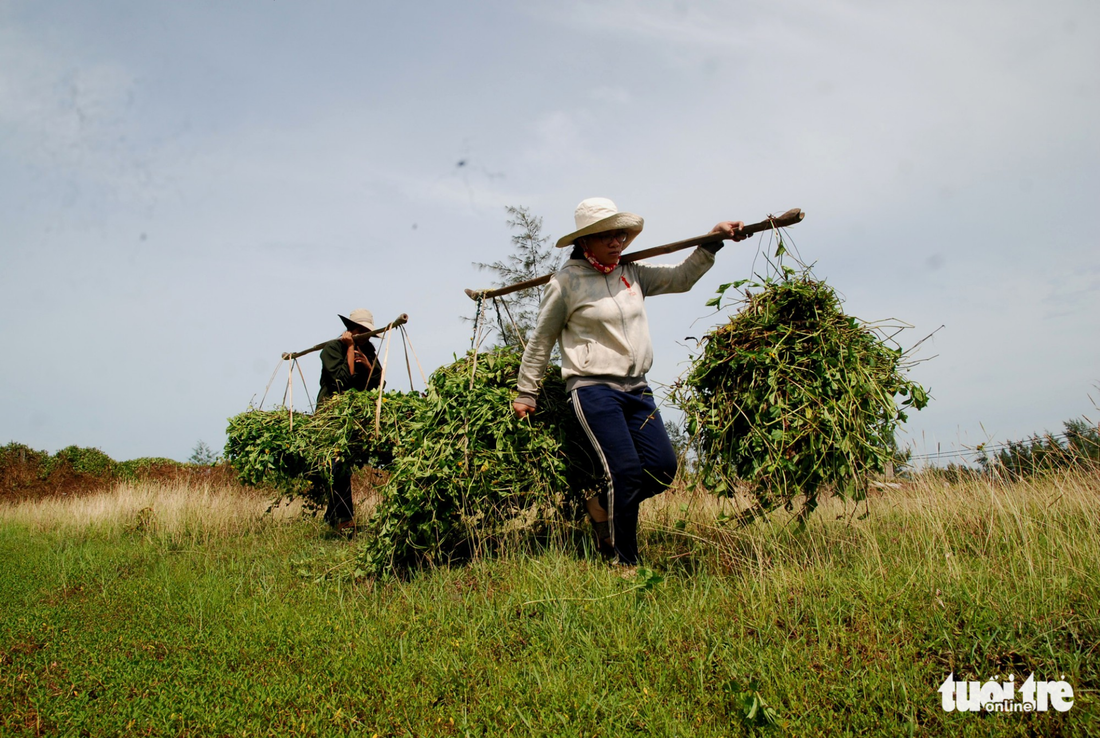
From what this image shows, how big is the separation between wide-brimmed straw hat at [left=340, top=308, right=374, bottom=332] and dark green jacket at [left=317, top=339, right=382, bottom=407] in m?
0.31

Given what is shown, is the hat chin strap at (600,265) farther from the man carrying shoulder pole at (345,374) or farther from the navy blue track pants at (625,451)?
the man carrying shoulder pole at (345,374)

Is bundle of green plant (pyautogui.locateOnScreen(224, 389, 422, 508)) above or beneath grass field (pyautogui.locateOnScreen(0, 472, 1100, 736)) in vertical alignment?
above

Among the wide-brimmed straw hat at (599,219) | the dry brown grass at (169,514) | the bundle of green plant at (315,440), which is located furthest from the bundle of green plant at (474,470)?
the dry brown grass at (169,514)

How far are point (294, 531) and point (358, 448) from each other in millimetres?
1842

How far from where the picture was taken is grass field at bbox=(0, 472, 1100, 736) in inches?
107

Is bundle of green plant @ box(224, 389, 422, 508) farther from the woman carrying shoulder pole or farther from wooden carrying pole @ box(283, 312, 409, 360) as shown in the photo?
the woman carrying shoulder pole

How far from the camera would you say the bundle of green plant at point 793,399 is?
375 cm

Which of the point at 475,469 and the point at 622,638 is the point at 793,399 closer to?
the point at 622,638

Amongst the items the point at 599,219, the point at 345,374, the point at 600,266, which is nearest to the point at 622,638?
the point at 600,266

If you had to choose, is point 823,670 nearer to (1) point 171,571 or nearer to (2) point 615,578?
(2) point 615,578

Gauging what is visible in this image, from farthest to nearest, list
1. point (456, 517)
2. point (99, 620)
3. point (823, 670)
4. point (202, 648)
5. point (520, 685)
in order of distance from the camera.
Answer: point (456, 517), point (99, 620), point (202, 648), point (520, 685), point (823, 670)

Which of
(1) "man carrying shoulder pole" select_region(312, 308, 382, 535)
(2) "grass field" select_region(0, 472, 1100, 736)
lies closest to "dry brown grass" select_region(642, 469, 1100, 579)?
(2) "grass field" select_region(0, 472, 1100, 736)

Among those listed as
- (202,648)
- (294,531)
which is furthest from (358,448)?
(202,648)

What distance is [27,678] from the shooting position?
11.1 ft
